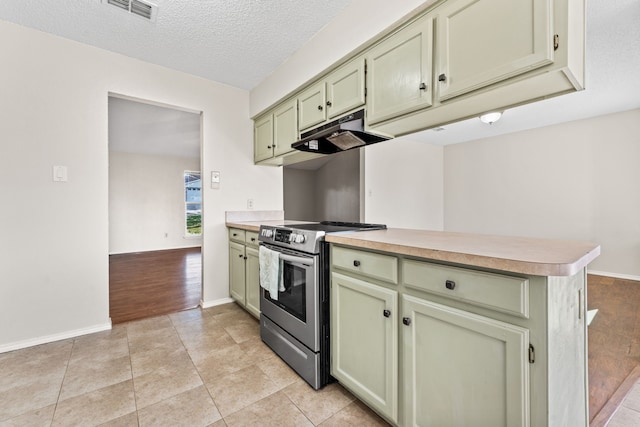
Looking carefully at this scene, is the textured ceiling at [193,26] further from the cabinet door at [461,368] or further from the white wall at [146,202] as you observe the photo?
the white wall at [146,202]

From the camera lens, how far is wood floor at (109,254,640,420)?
1819mm

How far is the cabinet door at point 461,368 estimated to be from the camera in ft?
2.92

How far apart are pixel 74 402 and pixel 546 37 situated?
2.83 metres

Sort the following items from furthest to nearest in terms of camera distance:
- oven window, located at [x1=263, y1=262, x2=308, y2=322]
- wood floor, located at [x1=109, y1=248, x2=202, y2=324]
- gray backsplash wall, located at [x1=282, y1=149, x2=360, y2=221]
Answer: gray backsplash wall, located at [x1=282, y1=149, x2=360, y2=221] → wood floor, located at [x1=109, y1=248, x2=202, y2=324] → oven window, located at [x1=263, y1=262, x2=308, y2=322]

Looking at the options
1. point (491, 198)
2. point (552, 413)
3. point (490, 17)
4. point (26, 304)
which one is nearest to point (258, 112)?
point (490, 17)

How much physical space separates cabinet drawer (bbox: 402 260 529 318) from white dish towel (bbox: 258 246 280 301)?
3.16ft

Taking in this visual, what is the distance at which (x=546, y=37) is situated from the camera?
1.09 meters

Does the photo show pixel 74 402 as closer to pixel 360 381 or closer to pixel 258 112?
pixel 360 381

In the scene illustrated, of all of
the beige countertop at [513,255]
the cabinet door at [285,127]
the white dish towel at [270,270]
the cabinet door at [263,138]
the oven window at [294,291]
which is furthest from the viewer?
the cabinet door at [263,138]

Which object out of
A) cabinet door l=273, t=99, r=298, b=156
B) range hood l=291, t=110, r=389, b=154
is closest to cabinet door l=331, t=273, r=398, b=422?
range hood l=291, t=110, r=389, b=154

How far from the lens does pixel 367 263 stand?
1.38m

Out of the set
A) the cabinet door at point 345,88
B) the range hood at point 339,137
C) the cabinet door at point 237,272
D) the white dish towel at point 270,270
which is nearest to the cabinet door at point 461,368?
the white dish towel at point 270,270

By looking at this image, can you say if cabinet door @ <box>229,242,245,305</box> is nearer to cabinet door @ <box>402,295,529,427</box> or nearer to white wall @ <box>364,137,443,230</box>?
cabinet door @ <box>402,295,529,427</box>

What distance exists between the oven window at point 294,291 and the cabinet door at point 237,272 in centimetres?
90
